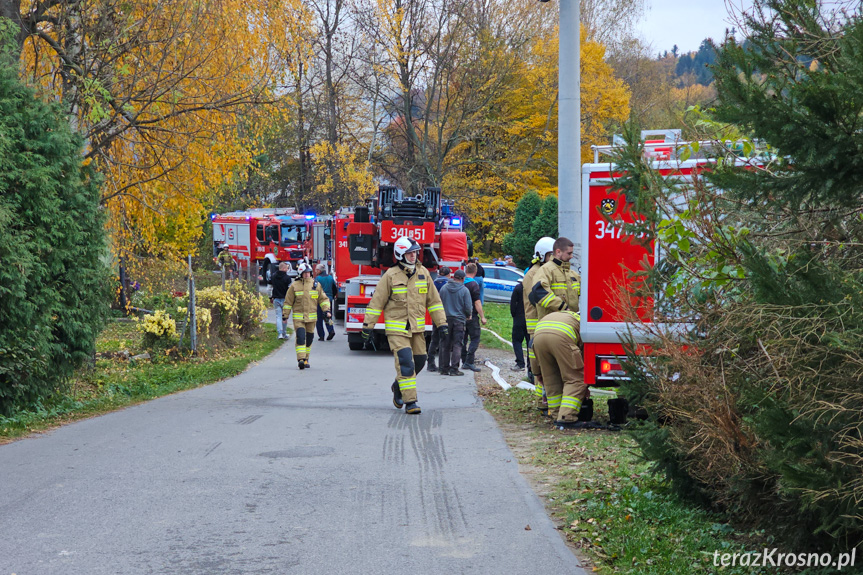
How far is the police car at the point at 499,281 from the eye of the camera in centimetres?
3195

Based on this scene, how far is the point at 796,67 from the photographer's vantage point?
12.8 feet

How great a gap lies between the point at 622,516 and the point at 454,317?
10.4 metres

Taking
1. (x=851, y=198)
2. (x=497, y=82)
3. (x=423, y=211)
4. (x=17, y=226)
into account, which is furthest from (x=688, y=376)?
(x=497, y=82)

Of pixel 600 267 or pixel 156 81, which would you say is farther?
pixel 156 81

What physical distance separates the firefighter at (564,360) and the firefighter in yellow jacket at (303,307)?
26.1ft

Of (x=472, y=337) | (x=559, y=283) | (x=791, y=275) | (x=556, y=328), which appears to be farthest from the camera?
(x=472, y=337)

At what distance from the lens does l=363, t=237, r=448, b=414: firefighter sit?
1099cm

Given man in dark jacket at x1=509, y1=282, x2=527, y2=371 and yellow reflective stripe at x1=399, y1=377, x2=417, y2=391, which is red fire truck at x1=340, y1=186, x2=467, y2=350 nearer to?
man in dark jacket at x1=509, y1=282, x2=527, y2=371

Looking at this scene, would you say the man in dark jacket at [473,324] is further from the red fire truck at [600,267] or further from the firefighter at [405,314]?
the red fire truck at [600,267]

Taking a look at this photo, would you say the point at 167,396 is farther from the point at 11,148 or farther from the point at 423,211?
the point at 423,211

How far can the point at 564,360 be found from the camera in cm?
952

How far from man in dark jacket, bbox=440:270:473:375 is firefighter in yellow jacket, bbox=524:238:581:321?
19.8ft

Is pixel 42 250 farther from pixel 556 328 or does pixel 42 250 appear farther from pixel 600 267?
pixel 600 267

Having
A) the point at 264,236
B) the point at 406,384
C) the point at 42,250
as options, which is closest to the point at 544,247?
the point at 406,384
